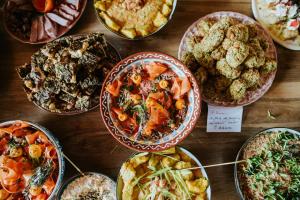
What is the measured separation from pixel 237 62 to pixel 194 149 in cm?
59

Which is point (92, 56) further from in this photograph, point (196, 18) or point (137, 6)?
point (196, 18)

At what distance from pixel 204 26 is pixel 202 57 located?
19cm

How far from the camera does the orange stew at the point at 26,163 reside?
1.99 m

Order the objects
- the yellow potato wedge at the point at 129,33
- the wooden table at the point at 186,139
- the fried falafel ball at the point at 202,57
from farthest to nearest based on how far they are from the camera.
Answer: the wooden table at the point at 186,139 < the yellow potato wedge at the point at 129,33 < the fried falafel ball at the point at 202,57

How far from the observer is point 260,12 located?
2.17 meters

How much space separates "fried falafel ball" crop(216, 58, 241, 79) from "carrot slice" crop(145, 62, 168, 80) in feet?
0.89

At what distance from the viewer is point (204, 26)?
2076mm

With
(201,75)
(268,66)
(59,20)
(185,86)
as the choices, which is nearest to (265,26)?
(268,66)

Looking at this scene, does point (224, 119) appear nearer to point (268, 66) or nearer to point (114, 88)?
point (268, 66)

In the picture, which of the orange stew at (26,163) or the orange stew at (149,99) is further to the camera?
the orange stew at (26,163)

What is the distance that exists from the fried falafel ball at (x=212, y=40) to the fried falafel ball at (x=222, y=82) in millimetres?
151

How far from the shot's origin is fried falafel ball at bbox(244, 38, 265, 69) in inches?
76.0

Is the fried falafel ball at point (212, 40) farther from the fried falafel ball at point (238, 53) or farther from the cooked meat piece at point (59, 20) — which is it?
the cooked meat piece at point (59, 20)

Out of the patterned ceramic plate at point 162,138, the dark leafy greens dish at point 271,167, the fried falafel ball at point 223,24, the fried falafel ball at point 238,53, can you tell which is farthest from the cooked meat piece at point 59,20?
the dark leafy greens dish at point 271,167
